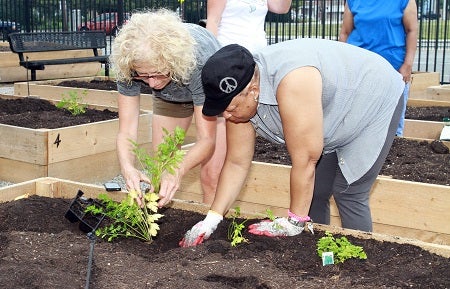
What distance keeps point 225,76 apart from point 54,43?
29.1 feet

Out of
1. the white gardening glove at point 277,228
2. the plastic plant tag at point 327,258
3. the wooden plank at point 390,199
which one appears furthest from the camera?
the wooden plank at point 390,199

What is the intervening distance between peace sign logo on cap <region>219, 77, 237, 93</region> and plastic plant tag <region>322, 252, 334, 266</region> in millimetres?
942

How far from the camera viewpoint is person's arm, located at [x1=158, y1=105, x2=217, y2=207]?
365 cm

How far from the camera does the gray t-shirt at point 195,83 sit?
3.56m

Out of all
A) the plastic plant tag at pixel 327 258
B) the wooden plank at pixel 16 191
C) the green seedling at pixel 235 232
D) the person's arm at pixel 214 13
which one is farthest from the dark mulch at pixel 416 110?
the plastic plant tag at pixel 327 258

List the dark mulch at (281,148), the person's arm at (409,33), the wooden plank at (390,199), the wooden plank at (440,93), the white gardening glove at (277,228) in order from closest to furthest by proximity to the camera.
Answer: the white gardening glove at (277,228) < the wooden plank at (390,199) < the dark mulch at (281,148) < the person's arm at (409,33) < the wooden plank at (440,93)

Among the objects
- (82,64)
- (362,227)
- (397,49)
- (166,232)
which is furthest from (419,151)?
(82,64)

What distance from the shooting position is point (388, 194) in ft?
15.1

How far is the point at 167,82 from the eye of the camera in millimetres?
3428

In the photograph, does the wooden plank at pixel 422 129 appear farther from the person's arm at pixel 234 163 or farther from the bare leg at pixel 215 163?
the person's arm at pixel 234 163

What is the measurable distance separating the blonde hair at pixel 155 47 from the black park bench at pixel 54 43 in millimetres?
7082

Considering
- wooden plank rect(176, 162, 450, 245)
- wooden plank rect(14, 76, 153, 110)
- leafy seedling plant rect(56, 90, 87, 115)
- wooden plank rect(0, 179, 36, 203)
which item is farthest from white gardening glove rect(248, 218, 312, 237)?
wooden plank rect(14, 76, 153, 110)

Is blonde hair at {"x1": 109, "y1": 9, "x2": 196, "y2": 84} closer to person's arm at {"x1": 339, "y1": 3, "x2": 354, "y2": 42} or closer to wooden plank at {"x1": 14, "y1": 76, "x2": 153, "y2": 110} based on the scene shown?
person's arm at {"x1": 339, "y1": 3, "x2": 354, "y2": 42}

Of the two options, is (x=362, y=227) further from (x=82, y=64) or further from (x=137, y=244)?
(x=82, y=64)
